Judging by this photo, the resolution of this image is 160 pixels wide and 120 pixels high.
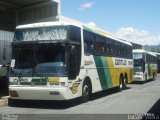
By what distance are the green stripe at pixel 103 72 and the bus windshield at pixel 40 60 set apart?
3445 mm

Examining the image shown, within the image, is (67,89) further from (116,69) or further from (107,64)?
(116,69)

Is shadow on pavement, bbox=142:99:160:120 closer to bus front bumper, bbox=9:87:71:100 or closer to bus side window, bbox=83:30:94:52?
bus front bumper, bbox=9:87:71:100

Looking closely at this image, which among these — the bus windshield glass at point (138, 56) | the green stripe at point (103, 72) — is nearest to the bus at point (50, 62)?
the green stripe at point (103, 72)

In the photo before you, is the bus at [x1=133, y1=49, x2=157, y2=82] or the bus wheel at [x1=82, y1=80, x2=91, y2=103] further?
the bus at [x1=133, y1=49, x2=157, y2=82]

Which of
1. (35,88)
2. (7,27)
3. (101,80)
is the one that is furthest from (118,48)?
(35,88)

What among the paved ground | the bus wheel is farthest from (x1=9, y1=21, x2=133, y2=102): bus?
the paved ground

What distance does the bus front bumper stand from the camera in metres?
12.9

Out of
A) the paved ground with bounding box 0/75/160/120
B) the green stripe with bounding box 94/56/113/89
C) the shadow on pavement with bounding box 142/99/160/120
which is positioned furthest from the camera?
the green stripe with bounding box 94/56/113/89

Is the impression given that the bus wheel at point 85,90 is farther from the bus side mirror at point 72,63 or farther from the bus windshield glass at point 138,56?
the bus windshield glass at point 138,56

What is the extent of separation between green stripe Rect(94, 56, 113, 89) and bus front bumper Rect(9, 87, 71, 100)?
378cm

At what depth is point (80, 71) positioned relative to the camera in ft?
46.5

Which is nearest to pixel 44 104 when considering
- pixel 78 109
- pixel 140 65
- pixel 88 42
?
pixel 78 109

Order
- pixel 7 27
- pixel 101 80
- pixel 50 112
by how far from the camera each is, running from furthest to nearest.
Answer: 1. pixel 7 27
2. pixel 101 80
3. pixel 50 112

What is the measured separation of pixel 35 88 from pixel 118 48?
882 cm
